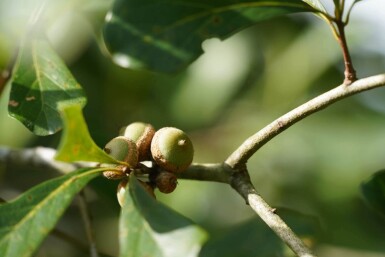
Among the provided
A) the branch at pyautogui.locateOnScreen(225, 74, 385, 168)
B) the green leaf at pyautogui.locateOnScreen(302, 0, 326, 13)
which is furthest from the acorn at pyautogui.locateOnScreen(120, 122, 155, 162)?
the green leaf at pyautogui.locateOnScreen(302, 0, 326, 13)

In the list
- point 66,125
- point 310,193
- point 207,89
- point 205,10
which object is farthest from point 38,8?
point 310,193

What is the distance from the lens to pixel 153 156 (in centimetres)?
141

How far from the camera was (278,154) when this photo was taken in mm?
3133

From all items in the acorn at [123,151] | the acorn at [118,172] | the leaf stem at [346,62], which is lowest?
the acorn at [118,172]

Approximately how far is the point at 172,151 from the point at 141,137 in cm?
10

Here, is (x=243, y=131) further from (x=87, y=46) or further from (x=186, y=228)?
(x=186, y=228)

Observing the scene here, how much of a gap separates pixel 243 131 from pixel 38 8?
142cm

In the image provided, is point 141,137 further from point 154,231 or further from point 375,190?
point 375,190

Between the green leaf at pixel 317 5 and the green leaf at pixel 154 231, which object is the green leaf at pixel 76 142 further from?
the green leaf at pixel 317 5

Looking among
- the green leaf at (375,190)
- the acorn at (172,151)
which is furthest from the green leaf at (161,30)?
the green leaf at (375,190)

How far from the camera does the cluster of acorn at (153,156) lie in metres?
1.34

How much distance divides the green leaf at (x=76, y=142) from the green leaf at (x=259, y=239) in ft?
2.26

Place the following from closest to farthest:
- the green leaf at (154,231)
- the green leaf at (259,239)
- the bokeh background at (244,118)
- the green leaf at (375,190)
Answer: the green leaf at (154,231)
the green leaf at (375,190)
the green leaf at (259,239)
the bokeh background at (244,118)

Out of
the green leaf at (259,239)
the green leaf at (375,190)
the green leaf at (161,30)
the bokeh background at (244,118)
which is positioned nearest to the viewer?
the green leaf at (161,30)
